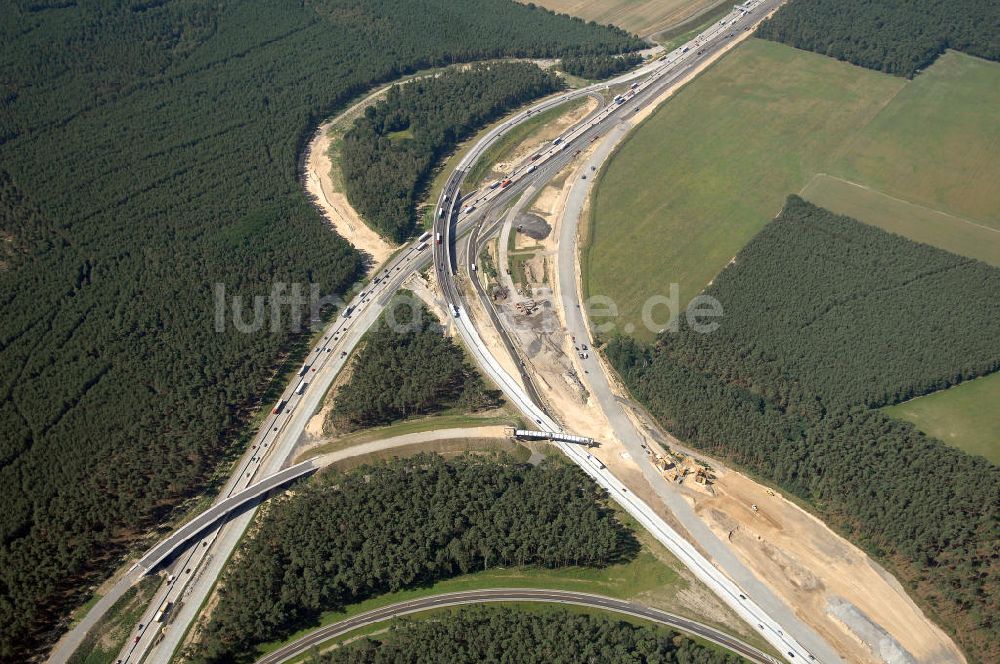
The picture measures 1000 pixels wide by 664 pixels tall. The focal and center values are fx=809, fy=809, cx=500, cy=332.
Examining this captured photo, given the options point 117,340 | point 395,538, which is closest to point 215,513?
point 395,538

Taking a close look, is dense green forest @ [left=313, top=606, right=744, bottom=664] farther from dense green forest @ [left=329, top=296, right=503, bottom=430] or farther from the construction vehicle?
dense green forest @ [left=329, top=296, right=503, bottom=430]

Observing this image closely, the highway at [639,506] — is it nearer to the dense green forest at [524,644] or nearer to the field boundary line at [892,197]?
the dense green forest at [524,644]

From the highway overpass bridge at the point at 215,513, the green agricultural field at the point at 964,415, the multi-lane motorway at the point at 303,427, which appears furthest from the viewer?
the green agricultural field at the point at 964,415

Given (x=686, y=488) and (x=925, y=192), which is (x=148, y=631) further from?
(x=925, y=192)

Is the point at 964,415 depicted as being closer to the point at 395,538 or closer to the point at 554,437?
the point at 554,437

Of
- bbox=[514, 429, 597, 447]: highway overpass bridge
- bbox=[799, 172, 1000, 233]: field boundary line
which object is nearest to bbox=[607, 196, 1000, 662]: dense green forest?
bbox=[514, 429, 597, 447]: highway overpass bridge

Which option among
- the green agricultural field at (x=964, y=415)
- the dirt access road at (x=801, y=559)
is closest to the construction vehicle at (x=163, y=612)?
the dirt access road at (x=801, y=559)
